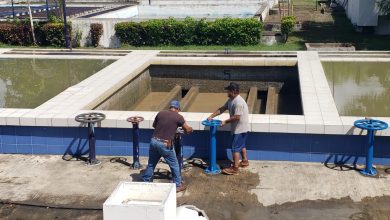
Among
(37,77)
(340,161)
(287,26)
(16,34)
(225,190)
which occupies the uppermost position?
(287,26)

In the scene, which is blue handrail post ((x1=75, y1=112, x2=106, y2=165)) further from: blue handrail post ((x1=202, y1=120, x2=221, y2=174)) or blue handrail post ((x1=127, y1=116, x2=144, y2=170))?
blue handrail post ((x1=202, y1=120, x2=221, y2=174))

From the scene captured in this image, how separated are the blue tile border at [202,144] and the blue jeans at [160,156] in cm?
144

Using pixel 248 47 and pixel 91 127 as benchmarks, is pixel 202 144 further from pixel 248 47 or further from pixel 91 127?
pixel 248 47

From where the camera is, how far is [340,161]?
9.51 meters

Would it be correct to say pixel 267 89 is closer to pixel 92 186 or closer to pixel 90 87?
pixel 90 87

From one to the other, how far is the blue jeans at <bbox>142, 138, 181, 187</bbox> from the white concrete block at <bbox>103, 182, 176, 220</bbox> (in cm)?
204

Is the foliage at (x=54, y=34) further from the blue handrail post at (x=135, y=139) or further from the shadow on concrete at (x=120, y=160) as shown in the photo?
the blue handrail post at (x=135, y=139)

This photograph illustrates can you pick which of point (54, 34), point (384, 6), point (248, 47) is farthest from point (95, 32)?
point (384, 6)

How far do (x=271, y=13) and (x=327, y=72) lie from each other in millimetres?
21352

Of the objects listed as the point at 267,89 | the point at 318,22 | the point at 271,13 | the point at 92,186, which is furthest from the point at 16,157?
the point at 271,13

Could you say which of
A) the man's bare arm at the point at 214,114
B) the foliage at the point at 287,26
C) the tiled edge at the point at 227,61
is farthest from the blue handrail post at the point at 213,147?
the foliage at the point at 287,26

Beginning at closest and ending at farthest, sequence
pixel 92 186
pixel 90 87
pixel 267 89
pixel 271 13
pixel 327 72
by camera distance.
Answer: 1. pixel 92 186
2. pixel 90 87
3. pixel 327 72
4. pixel 267 89
5. pixel 271 13

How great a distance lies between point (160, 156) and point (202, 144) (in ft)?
5.28

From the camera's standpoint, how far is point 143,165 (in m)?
9.72
